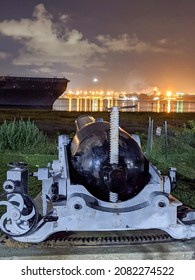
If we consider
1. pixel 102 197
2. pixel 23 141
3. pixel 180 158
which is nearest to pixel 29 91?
pixel 23 141

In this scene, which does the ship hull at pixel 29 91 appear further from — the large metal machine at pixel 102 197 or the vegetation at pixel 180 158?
the large metal machine at pixel 102 197

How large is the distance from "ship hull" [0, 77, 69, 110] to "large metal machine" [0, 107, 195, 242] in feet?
322

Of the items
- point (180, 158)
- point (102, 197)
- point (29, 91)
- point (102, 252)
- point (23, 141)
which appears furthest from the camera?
point (29, 91)

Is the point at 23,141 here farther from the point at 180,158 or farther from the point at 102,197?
the point at 102,197

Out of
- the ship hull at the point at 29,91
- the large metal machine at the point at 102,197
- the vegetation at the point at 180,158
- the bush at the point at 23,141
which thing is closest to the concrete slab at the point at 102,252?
the large metal machine at the point at 102,197

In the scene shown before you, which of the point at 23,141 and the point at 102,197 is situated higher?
the point at 102,197

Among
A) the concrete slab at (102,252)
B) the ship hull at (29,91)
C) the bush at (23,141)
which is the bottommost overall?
the concrete slab at (102,252)

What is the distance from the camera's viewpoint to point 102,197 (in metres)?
4.86

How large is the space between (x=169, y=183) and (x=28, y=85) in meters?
101

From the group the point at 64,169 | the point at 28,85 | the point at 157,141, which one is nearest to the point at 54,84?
the point at 28,85

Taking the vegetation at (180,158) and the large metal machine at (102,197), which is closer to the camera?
the large metal machine at (102,197)

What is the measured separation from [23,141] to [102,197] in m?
10.2

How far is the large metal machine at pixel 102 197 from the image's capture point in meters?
4.61

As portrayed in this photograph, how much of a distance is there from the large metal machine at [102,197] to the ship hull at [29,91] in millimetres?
98094
